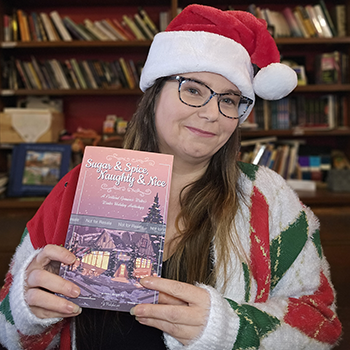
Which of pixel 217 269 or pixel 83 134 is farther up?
pixel 83 134

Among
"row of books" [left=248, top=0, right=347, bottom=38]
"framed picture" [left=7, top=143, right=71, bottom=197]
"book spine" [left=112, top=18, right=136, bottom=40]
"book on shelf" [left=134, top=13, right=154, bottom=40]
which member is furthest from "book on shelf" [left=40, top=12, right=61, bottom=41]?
"row of books" [left=248, top=0, right=347, bottom=38]

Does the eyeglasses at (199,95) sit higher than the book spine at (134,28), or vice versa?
the book spine at (134,28)

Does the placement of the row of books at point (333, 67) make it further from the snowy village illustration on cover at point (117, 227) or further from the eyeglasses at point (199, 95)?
the snowy village illustration on cover at point (117, 227)

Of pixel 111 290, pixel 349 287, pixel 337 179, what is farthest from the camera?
pixel 337 179

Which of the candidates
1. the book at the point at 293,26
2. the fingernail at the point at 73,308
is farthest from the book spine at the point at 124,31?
the fingernail at the point at 73,308

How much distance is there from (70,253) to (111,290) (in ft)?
0.37

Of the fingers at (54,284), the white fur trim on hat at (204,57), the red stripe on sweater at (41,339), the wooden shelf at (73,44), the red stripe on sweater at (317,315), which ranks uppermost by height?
the wooden shelf at (73,44)

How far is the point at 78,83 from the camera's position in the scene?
2.68 m

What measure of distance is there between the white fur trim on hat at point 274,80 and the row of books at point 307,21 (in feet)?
5.72

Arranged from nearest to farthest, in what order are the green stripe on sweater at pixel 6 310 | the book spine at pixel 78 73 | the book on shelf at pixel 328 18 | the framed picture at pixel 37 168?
the green stripe on sweater at pixel 6 310
the framed picture at pixel 37 168
the book on shelf at pixel 328 18
the book spine at pixel 78 73

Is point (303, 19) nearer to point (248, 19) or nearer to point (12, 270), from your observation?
point (248, 19)

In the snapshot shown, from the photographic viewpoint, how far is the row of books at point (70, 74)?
2654 millimetres

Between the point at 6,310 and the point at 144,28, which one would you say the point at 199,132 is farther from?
the point at 144,28

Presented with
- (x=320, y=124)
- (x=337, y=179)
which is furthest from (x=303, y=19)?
(x=337, y=179)
